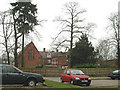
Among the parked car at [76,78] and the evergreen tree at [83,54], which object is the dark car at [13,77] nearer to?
the parked car at [76,78]

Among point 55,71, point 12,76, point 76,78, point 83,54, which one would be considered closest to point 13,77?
point 12,76

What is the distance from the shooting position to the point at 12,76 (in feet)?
43.1

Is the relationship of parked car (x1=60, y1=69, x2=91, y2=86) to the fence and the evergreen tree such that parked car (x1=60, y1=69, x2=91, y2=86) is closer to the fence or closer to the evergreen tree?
the fence

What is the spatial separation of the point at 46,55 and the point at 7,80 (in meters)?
74.4

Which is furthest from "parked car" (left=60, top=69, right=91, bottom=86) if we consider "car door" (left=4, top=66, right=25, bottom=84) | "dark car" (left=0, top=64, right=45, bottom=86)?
"car door" (left=4, top=66, right=25, bottom=84)

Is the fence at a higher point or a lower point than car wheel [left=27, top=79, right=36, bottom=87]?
lower

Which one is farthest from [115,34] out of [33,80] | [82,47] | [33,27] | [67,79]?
[33,80]

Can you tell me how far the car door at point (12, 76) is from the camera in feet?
42.8

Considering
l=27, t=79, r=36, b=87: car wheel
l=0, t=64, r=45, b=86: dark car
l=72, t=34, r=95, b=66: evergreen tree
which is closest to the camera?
l=0, t=64, r=45, b=86: dark car

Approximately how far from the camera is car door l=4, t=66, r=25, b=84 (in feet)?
42.8

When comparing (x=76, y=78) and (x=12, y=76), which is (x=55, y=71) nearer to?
(x=76, y=78)

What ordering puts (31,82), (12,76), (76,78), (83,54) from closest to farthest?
1. (12,76)
2. (31,82)
3. (76,78)
4. (83,54)

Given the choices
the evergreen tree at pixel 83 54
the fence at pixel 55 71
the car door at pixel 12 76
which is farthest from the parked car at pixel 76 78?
the evergreen tree at pixel 83 54

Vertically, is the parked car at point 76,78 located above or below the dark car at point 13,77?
below
